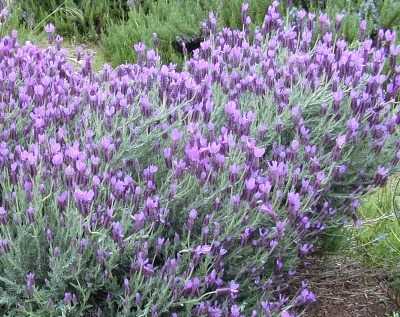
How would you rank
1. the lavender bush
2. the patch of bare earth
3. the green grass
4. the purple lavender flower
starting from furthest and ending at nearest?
the green grass < the patch of bare earth < the lavender bush < the purple lavender flower

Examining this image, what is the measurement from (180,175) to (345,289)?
3.50ft

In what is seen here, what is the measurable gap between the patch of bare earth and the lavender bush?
0.65ft

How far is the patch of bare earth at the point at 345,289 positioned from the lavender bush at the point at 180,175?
20 cm

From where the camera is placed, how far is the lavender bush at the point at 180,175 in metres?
2.15

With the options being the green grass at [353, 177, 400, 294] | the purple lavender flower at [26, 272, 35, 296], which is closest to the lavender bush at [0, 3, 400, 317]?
the purple lavender flower at [26, 272, 35, 296]

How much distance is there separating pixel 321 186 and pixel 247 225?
0.39m

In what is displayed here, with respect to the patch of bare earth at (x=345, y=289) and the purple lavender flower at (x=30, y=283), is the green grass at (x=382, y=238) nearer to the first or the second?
the patch of bare earth at (x=345, y=289)

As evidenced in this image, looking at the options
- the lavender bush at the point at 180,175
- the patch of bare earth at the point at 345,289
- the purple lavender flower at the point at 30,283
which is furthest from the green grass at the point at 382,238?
the purple lavender flower at the point at 30,283

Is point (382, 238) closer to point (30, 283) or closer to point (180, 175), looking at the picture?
point (180, 175)

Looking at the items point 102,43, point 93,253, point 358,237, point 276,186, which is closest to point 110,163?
point 93,253

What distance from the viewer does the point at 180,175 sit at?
229 cm

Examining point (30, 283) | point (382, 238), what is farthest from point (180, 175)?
point (382, 238)

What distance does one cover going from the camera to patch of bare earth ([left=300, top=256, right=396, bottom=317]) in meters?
2.90

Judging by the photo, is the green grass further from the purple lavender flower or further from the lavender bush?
the purple lavender flower
